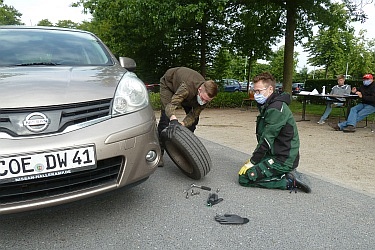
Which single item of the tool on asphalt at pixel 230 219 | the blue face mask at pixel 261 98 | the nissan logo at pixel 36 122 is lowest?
the tool on asphalt at pixel 230 219

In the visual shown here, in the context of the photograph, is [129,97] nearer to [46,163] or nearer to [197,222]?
[46,163]

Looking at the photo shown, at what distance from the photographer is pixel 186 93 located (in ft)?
11.7

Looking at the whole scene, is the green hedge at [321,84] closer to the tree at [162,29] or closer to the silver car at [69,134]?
the tree at [162,29]

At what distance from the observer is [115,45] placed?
1672cm

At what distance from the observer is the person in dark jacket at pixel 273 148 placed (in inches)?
129

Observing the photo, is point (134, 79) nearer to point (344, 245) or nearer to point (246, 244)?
point (246, 244)

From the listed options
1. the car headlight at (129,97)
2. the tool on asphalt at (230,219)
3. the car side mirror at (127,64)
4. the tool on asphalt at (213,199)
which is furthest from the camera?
the car side mirror at (127,64)

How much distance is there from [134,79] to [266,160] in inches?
64.7

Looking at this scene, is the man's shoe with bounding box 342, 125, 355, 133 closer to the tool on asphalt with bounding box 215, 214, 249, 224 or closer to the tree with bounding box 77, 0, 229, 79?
the tree with bounding box 77, 0, 229, 79

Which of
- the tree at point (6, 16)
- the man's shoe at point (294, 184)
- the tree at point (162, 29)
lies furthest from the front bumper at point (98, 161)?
the tree at point (6, 16)

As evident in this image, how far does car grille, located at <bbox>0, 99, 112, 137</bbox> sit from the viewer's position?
198 centimetres

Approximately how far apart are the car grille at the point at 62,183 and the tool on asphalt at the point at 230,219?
3.06 feet

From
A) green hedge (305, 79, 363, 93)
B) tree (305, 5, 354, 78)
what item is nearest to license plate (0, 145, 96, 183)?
green hedge (305, 79, 363, 93)

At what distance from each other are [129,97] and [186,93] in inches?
45.8
